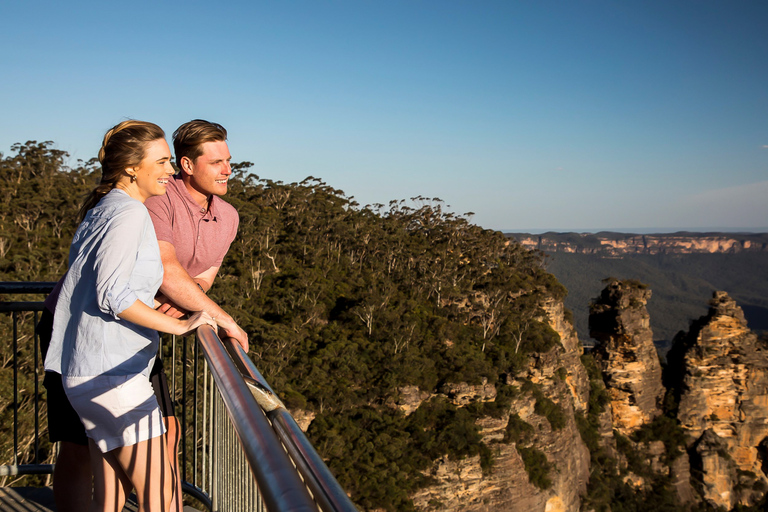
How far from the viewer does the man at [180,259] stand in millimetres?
1976

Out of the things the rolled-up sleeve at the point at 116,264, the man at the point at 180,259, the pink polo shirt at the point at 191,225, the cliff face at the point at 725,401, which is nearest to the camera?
the rolled-up sleeve at the point at 116,264

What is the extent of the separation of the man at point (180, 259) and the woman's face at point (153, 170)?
0.59ft

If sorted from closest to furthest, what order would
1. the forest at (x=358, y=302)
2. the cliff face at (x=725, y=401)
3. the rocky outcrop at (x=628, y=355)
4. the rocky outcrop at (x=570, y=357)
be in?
1. the forest at (x=358, y=302)
2. the rocky outcrop at (x=570, y=357)
3. the cliff face at (x=725, y=401)
4. the rocky outcrop at (x=628, y=355)

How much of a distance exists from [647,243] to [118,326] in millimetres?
207343

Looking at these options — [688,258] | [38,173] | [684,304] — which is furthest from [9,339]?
[688,258]

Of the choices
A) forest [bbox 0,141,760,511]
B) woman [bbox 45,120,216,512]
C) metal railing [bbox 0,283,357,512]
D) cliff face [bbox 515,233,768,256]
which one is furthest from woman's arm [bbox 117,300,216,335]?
cliff face [bbox 515,233,768,256]

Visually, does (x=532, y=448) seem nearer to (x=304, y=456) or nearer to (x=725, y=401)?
(x=725, y=401)

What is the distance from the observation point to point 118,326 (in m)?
1.71

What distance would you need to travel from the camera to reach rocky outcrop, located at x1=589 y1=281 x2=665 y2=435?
149ft

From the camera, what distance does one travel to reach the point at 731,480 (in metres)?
45.4

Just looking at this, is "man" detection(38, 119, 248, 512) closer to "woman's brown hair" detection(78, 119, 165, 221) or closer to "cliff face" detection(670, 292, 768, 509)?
"woman's brown hair" detection(78, 119, 165, 221)

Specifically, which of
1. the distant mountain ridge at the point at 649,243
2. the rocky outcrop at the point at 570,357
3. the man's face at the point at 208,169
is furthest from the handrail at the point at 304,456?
the distant mountain ridge at the point at 649,243

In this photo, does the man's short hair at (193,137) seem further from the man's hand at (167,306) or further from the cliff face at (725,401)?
the cliff face at (725,401)

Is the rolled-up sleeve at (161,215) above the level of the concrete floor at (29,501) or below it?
above
